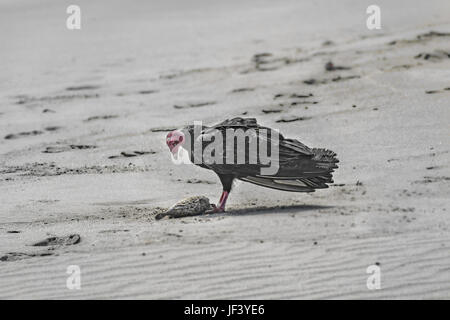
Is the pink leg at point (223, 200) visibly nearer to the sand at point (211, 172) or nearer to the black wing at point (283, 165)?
the sand at point (211, 172)

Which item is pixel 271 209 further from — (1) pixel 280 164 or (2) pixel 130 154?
(2) pixel 130 154

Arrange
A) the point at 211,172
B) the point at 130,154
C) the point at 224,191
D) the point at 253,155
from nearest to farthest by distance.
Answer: the point at 253,155 < the point at 224,191 < the point at 211,172 < the point at 130,154

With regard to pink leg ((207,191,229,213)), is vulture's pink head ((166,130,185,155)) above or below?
above

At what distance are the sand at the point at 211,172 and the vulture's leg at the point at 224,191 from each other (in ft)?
0.25

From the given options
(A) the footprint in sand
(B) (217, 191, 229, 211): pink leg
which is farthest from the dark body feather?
(A) the footprint in sand

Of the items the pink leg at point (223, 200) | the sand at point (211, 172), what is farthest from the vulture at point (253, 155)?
the sand at point (211, 172)

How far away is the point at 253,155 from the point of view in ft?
23.2

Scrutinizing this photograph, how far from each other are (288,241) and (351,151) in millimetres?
2790

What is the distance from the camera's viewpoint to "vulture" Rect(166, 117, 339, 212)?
703 cm

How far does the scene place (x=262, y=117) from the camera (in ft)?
35.2

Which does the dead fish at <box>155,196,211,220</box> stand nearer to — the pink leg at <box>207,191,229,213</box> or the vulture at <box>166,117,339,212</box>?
the pink leg at <box>207,191,229,213</box>

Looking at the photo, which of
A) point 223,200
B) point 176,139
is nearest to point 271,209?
point 223,200

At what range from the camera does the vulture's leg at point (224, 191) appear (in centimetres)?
722

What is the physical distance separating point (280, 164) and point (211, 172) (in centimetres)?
198
